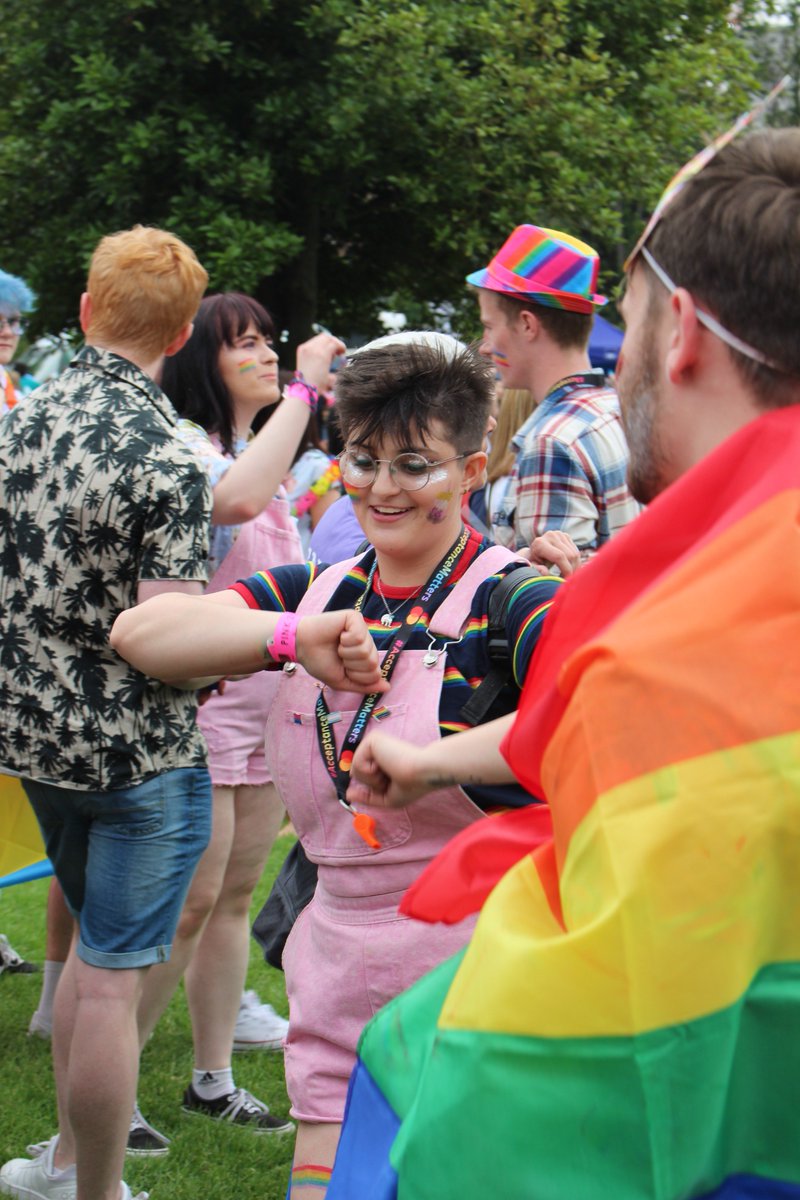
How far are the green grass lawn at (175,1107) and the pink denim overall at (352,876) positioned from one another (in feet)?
5.24

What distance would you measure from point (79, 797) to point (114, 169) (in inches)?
308

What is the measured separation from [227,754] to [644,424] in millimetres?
2746

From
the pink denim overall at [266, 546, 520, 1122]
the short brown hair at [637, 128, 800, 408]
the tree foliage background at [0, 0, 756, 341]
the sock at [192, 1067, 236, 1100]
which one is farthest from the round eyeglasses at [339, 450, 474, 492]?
the tree foliage background at [0, 0, 756, 341]

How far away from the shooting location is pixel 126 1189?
3.62m

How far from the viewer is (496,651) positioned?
248 centimetres

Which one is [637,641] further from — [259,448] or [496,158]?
[496,158]

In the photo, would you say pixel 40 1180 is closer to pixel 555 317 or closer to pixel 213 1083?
pixel 213 1083

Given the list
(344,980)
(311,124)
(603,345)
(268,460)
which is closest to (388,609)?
(344,980)

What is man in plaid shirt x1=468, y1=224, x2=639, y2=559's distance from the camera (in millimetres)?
3773

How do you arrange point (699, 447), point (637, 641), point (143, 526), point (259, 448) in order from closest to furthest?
point (637, 641), point (699, 447), point (143, 526), point (259, 448)

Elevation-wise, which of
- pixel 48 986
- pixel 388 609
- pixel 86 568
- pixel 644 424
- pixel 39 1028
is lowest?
pixel 39 1028

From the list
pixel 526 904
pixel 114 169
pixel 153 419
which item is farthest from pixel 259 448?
pixel 114 169

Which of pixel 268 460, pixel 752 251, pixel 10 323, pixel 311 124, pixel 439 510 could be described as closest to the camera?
pixel 752 251

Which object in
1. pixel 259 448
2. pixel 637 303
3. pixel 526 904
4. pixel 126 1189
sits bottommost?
pixel 126 1189
